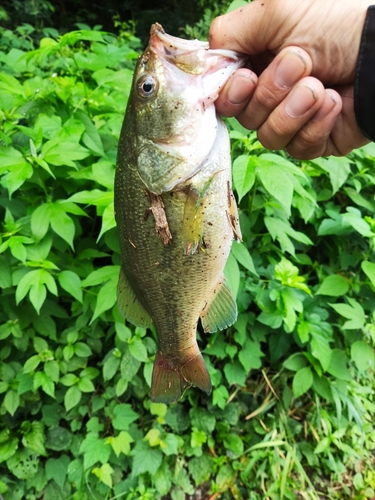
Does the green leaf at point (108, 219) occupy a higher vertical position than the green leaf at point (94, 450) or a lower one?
higher

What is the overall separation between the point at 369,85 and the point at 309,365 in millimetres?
1674

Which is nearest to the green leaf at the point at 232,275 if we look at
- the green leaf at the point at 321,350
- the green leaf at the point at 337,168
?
the green leaf at the point at 321,350

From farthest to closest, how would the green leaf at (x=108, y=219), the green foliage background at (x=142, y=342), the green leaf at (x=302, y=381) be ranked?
1. the green leaf at (x=302, y=381)
2. the green foliage background at (x=142, y=342)
3. the green leaf at (x=108, y=219)

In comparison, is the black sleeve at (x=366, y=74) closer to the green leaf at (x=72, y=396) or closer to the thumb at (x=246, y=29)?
the thumb at (x=246, y=29)

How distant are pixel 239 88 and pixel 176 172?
328mm

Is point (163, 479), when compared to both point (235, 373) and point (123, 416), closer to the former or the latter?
point (123, 416)

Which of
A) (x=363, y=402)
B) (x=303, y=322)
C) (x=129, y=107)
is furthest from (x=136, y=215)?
(x=363, y=402)

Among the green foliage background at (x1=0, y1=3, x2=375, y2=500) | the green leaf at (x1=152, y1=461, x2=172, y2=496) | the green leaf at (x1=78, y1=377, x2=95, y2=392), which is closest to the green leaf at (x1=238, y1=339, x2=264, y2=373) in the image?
the green foliage background at (x1=0, y1=3, x2=375, y2=500)

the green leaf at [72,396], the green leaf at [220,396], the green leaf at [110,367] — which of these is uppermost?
the green leaf at [110,367]

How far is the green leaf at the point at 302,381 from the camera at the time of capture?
219cm

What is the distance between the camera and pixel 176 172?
1.09 m

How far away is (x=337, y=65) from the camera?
121 centimetres

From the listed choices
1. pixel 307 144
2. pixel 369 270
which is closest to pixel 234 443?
pixel 369 270

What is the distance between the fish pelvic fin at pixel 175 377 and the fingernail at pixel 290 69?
94 centimetres
